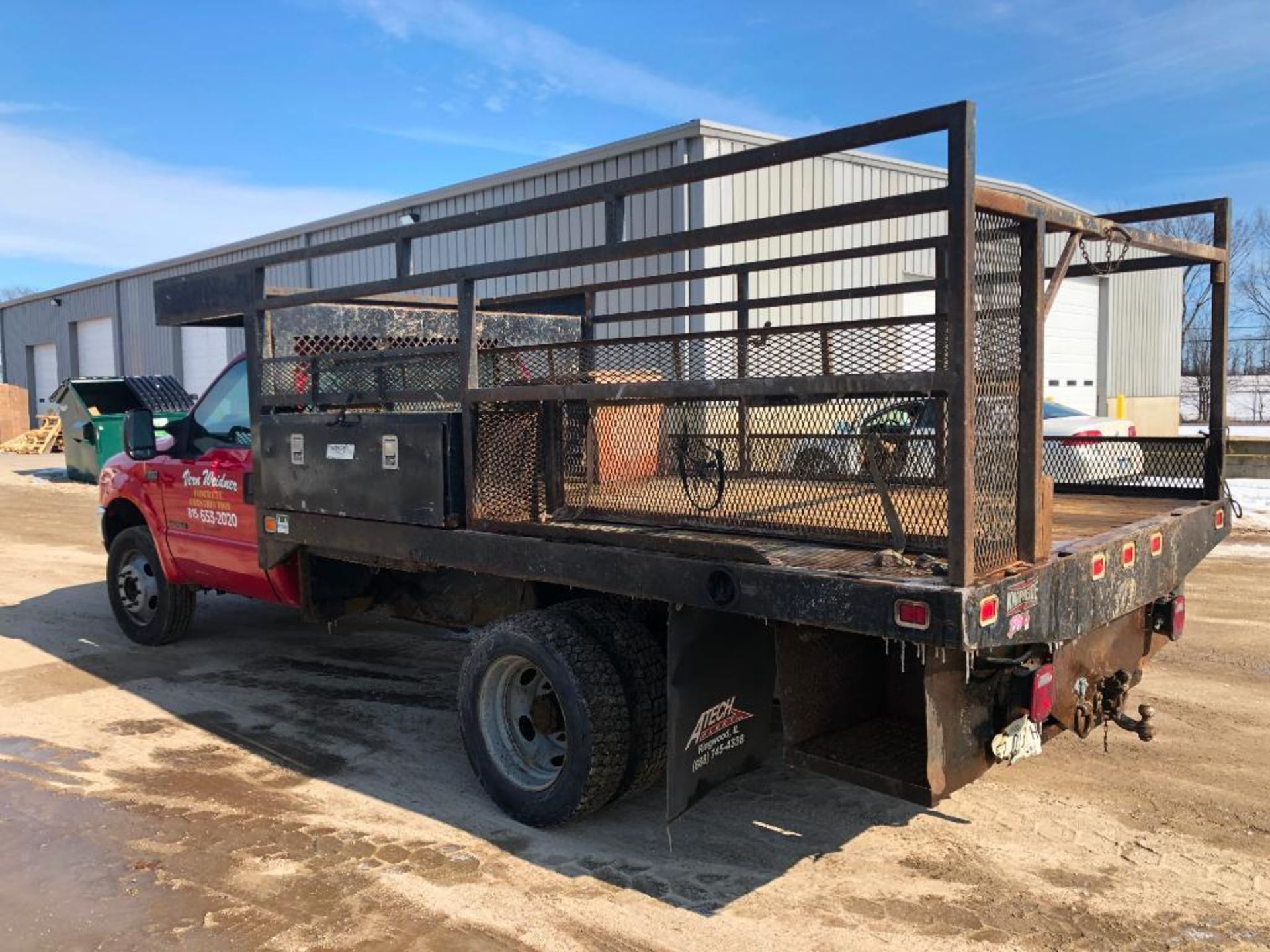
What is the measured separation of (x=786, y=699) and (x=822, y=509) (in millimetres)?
870

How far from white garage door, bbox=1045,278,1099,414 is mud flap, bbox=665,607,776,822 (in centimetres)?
1899

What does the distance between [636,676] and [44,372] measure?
37695 mm

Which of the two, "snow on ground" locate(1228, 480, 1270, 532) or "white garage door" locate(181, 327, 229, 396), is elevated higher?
"white garage door" locate(181, 327, 229, 396)

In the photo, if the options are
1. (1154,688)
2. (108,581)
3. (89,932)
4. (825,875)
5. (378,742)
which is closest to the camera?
(89,932)

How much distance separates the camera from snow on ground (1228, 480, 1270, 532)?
1107cm

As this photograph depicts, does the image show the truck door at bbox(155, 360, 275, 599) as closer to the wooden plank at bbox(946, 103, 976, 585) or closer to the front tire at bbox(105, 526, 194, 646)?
the front tire at bbox(105, 526, 194, 646)

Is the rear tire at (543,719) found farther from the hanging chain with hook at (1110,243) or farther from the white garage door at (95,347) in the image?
the white garage door at (95,347)

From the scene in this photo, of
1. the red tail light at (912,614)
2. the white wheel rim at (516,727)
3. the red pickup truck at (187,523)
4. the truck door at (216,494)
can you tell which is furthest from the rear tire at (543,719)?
the truck door at (216,494)

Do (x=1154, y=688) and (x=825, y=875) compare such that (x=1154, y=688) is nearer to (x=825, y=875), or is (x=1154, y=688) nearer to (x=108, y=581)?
(x=825, y=875)

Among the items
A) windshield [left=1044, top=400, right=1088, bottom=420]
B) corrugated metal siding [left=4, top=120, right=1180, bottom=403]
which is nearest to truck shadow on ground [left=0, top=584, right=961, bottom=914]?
corrugated metal siding [left=4, top=120, right=1180, bottom=403]

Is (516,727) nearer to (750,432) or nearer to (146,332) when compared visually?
(750,432)

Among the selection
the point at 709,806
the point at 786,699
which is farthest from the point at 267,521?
the point at 786,699

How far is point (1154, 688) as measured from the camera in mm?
5656

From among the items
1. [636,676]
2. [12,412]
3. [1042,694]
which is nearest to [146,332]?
[12,412]
